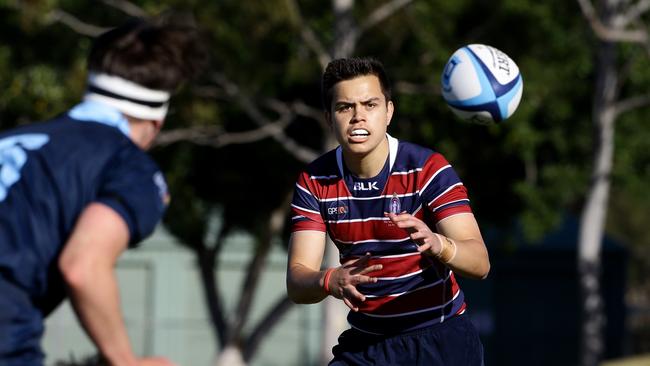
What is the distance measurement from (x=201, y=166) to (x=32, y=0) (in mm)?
4455

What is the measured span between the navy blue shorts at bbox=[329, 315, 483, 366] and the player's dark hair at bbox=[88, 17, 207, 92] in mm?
2137

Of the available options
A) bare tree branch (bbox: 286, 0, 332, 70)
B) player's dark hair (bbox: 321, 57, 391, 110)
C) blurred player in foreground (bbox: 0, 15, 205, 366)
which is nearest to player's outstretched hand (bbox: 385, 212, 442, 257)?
player's dark hair (bbox: 321, 57, 391, 110)

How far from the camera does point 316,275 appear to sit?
213 inches

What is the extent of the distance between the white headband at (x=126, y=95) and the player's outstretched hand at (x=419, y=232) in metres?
1.19

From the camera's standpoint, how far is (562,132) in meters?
21.4

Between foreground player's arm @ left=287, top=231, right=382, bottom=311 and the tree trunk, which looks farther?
the tree trunk

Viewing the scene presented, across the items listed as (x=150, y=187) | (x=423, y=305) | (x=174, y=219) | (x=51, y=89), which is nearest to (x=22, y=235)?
(x=150, y=187)

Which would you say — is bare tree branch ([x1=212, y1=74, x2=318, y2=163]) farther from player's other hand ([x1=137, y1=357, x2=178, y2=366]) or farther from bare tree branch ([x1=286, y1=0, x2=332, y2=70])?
player's other hand ([x1=137, y1=357, x2=178, y2=366])

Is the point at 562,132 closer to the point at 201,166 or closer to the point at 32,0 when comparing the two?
the point at 201,166

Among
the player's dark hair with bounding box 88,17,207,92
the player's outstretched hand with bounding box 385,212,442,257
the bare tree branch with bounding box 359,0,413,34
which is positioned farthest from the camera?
the bare tree branch with bounding box 359,0,413,34

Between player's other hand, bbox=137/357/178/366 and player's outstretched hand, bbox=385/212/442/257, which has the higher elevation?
player's outstretched hand, bbox=385/212/442/257

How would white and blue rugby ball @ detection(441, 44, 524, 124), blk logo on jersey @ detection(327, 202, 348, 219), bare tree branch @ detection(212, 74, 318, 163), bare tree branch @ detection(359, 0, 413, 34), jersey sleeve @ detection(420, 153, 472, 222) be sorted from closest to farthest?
jersey sleeve @ detection(420, 153, 472, 222) < blk logo on jersey @ detection(327, 202, 348, 219) < white and blue rugby ball @ detection(441, 44, 524, 124) < bare tree branch @ detection(359, 0, 413, 34) < bare tree branch @ detection(212, 74, 318, 163)

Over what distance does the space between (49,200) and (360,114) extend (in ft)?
7.24

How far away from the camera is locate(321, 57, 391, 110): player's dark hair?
19.0 ft
